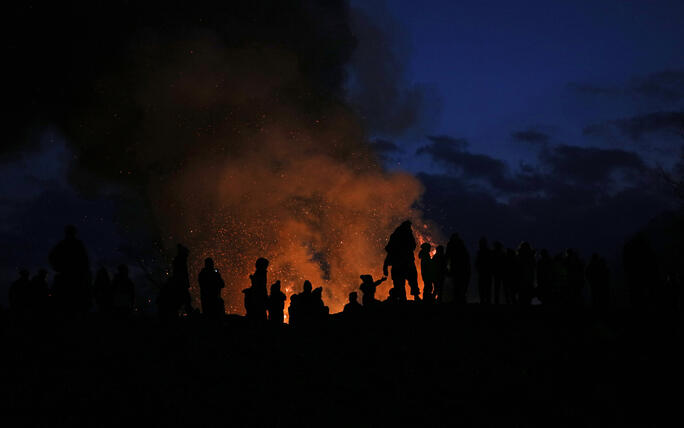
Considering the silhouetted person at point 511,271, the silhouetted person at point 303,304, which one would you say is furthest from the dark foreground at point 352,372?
the silhouetted person at point 511,271

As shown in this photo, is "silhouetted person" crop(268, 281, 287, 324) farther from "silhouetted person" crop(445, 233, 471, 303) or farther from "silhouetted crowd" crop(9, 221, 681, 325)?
"silhouetted person" crop(445, 233, 471, 303)

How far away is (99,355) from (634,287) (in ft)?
43.1

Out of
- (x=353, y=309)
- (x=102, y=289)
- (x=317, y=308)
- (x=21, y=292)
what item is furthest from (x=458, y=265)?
(x=21, y=292)

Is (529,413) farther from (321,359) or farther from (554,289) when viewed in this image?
(554,289)

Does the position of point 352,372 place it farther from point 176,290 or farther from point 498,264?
point 498,264

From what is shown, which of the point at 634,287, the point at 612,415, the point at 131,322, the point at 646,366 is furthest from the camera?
the point at 634,287

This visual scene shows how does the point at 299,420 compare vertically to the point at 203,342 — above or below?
below

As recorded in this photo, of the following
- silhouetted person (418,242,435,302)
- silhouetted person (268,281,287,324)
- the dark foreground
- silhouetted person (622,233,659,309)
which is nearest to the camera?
the dark foreground

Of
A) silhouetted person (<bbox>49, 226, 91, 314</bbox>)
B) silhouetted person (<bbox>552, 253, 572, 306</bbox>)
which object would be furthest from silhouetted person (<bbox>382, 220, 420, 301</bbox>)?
silhouetted person (<bbox>49, 226, 91, 314</bbox>)

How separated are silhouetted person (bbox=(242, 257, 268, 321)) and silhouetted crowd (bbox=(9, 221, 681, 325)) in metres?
0.02

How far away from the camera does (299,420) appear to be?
857 cm

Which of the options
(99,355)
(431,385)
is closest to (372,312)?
(431,385)

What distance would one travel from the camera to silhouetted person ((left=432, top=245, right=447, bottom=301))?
16250 mm

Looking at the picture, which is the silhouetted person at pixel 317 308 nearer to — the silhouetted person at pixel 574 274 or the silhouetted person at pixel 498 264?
the silhouetted person at pixel 498 264
